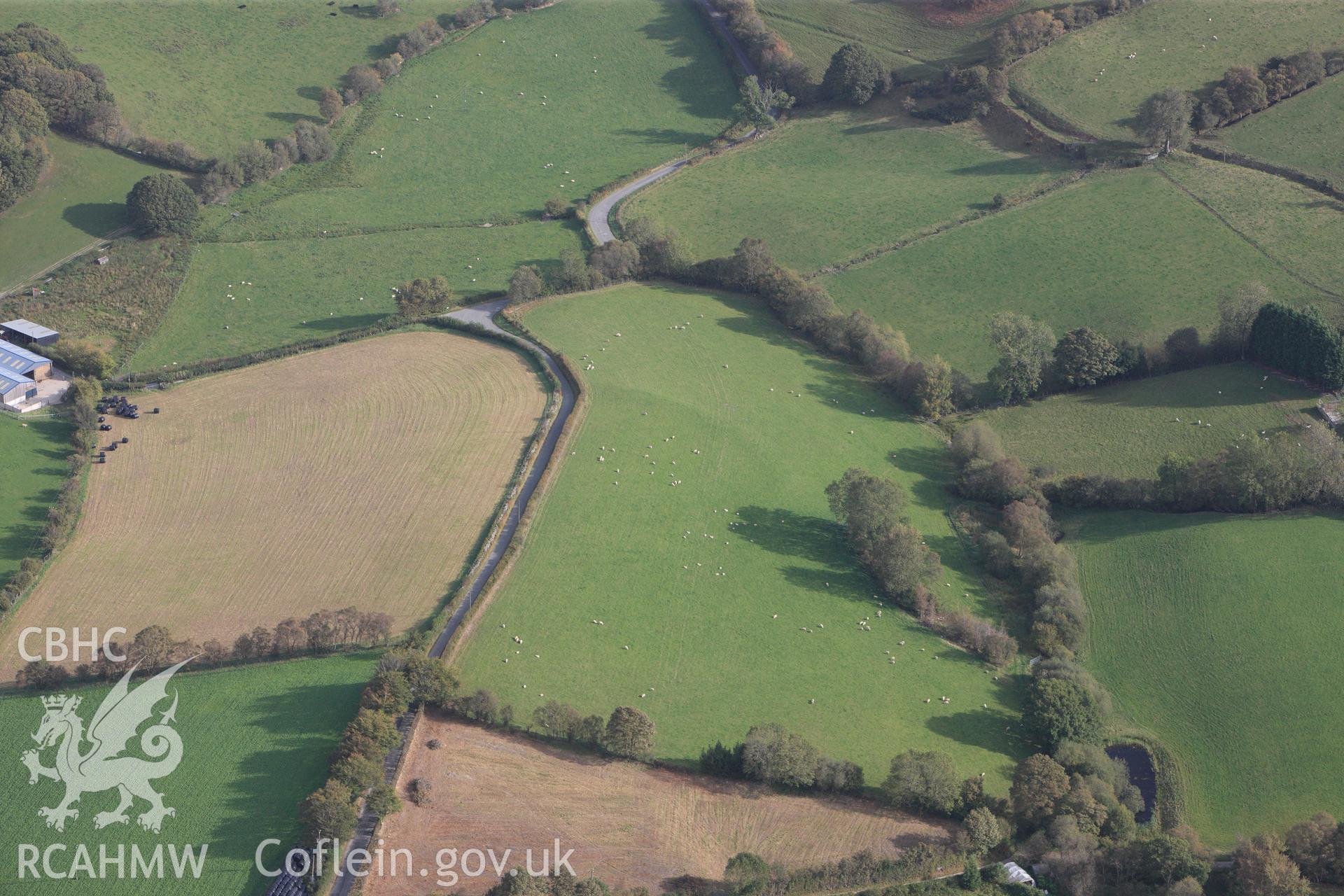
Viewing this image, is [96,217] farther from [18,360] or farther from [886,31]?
[886,31]

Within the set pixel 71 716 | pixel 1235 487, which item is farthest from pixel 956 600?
pixel 71 716

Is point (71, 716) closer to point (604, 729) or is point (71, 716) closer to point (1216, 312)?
point (604, 729)

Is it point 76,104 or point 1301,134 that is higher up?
point 1301,134

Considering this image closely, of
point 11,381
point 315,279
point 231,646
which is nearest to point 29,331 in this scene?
point 11,381

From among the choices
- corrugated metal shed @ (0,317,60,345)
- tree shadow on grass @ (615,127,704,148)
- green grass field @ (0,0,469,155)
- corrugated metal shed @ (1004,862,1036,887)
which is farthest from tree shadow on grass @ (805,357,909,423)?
green grass field @ (0,0,469,155)

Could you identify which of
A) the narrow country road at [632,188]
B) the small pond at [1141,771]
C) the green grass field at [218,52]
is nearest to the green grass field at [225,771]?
the small pond at [1141,771]
